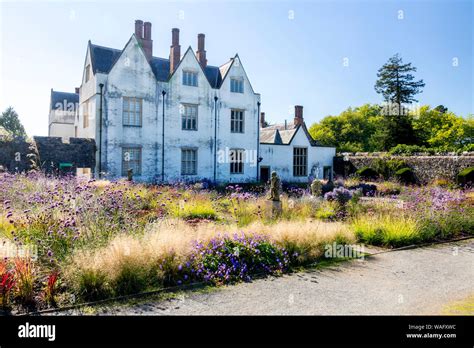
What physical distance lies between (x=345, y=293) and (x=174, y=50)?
22.4 metres

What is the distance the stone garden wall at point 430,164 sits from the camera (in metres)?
24.3

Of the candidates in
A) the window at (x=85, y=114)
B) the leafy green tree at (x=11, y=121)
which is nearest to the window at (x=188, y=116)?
the window at (x=85, y=114)

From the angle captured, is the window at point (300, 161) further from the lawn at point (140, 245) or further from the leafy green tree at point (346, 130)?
the leafy green tree at point (346, 130)

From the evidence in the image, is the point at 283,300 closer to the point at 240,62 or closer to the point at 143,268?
the point at 143,268

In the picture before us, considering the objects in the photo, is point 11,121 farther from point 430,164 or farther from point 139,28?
point 430,164

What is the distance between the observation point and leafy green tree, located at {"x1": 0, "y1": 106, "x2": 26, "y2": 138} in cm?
5728

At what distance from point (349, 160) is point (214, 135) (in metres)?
14.0

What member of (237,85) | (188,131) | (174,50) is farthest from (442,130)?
(174,50)

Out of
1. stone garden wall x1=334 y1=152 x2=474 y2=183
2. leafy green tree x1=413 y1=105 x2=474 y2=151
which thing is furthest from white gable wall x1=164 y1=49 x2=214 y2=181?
leafy green tree x1=413 y1=105 x2=474 y2=151

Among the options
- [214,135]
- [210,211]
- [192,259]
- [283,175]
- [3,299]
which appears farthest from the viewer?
[283,175]

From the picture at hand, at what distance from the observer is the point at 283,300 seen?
502cm

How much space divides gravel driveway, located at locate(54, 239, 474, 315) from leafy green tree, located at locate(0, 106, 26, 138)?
63579 mm

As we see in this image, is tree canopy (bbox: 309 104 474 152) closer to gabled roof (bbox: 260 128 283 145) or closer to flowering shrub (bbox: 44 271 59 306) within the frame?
gabled roof (bbox: 260 128 283 145)
